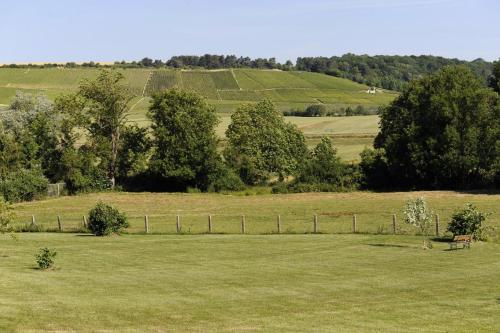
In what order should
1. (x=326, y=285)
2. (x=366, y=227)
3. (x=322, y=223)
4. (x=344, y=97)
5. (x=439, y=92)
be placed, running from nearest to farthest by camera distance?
1. (x=326, y=285)
2. (x=366, y=227)
3. (x=322, y=223)
4. (x=439, y=92)
5. (x=344, y=97)

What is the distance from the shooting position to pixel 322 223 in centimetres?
5328

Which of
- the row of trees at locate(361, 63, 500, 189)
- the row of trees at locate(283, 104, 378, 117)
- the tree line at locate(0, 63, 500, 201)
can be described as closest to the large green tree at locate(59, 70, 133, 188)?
the tree line at locate(0, 63, 500, 201)

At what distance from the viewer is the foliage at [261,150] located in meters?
84.0

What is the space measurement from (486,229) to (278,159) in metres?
43.2

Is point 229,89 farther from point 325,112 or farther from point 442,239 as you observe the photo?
point 442,239

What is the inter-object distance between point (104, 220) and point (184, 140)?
33.8m

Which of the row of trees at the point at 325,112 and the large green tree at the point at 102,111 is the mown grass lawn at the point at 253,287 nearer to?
the large green tree at the point at 102,111

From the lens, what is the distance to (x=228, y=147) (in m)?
85.1

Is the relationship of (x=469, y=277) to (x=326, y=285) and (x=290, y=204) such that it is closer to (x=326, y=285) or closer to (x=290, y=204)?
(x=326, y=285)

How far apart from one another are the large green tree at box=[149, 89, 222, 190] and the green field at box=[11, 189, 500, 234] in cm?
301

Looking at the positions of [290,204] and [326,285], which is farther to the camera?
[290,204]

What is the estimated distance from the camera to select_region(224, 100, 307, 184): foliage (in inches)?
3307

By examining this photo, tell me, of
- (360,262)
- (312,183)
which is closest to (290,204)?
(312,183)

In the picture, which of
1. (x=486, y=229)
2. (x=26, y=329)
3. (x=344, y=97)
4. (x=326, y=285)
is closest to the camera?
(x=26, y=329)
